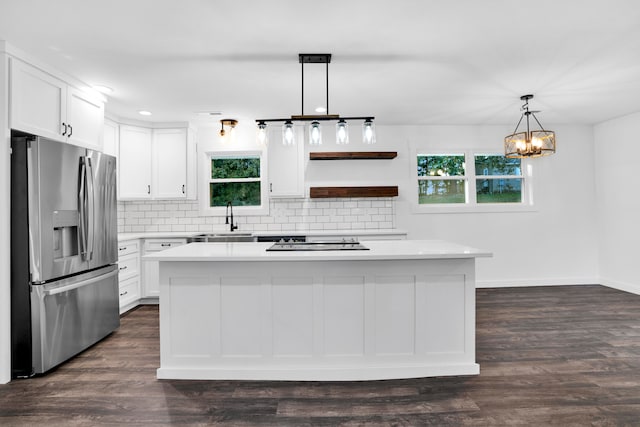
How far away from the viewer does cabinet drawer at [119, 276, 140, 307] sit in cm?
418

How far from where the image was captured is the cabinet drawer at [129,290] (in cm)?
418

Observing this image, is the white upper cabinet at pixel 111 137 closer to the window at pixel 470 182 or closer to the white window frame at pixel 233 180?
the white window frame at pixel 233 180

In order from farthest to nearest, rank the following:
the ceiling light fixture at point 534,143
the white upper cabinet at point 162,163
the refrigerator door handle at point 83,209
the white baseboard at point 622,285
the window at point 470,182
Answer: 1. the window at point 470,182
2. the white baseboard at point 622,285
3. the white upper cabinet at point 162,163
4. the ceiling light fixture at point 534,143
5. the refrigerator door handle at point 83,209

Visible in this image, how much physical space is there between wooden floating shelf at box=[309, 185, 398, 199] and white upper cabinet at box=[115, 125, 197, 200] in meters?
1.67

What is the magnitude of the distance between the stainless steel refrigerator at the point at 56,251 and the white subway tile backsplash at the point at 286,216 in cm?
191

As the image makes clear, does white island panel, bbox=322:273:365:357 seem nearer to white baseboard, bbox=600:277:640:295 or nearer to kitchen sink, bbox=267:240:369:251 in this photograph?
kitchen sink, bbox=267:240:369:251

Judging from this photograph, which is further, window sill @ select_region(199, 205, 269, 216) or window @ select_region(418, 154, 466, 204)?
window @ select_region(418, 154, 466, 204)

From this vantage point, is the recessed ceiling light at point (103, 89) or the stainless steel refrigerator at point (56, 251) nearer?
the stainless steel refrigerator at point (56, 251)

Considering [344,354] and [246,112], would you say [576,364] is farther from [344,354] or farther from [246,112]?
[246,112]

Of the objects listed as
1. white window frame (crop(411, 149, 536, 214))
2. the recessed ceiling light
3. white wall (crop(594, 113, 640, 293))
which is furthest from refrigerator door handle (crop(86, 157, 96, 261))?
white wall (crop(594, 113, 640, 293))

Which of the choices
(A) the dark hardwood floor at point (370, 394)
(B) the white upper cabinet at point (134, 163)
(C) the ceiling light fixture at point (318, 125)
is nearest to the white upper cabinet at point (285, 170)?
(B) the white upper cabinet at point (134, 163)

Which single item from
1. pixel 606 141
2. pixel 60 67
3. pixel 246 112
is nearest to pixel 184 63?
pixel 60 67

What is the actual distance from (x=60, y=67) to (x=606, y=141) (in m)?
6.63

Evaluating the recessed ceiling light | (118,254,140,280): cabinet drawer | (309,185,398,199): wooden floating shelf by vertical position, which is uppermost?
the recessed ceiling light
